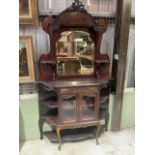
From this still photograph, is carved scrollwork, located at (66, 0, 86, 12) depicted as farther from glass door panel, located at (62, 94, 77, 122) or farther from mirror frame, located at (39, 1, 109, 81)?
glass door panel, located at (62, 94, 77, 122)

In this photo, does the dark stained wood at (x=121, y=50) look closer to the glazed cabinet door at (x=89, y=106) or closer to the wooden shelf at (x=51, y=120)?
the glazed cabinet door at (x=89, y=106)

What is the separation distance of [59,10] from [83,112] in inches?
49.0

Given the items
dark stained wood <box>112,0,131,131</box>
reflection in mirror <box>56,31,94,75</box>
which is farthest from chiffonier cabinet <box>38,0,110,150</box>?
dark stained wood <box>112,0,131,131</box>

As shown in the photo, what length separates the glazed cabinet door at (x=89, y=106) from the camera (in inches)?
88.2

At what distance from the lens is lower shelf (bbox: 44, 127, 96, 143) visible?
2.41 meters

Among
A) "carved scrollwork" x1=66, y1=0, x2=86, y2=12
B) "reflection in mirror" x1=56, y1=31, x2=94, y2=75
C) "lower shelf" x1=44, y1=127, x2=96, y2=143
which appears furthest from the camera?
"lower shelf" x1=44, y1=127, x2=96, y2=143

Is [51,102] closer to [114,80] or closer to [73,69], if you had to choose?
[73,69]

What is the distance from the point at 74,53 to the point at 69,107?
64 centimetres

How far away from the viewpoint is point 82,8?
214 centimetres

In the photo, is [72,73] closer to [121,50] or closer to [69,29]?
[69,29]

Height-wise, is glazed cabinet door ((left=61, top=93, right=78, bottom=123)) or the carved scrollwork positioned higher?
the carved scrollwork

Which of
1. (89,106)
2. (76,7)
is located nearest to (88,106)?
(89,106)

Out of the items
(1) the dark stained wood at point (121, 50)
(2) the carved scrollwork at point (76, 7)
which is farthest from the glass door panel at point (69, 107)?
(2) the carved scrollwork at point (76, 7)
